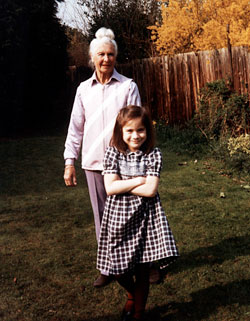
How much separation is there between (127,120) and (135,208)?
0.56 meters

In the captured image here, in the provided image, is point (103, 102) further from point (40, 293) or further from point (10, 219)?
point (10, 219)

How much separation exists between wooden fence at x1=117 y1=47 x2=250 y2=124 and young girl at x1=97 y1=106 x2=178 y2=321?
20.1 ft

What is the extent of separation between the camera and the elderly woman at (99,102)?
118 inches

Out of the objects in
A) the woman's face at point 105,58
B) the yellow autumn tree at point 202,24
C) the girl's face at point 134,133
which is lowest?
the girl's face at point 134,133

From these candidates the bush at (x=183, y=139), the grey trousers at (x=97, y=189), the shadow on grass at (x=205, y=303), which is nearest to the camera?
the shadow on grass at (x=205, y=303)

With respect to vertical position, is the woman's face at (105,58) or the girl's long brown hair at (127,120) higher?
the woman's face at (105,58)

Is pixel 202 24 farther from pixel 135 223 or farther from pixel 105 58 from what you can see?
pixel 135 223

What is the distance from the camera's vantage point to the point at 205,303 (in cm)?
304

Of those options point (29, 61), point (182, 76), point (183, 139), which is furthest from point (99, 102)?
point (29, 61)

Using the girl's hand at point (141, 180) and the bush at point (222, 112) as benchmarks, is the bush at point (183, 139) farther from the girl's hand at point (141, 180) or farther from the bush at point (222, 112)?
the girl's hand at point (141, 180)

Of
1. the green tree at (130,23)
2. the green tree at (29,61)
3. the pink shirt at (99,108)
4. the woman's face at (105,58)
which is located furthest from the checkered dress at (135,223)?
the green tree at (130,23)

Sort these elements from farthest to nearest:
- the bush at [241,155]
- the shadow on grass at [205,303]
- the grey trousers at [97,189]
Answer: the bush at [241,155] → the grey trousers at [97,189] → the shadow on grass at [205,303]

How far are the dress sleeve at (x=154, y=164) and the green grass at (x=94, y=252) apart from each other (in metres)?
1.12

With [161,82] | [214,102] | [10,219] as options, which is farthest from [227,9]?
[10,219]
